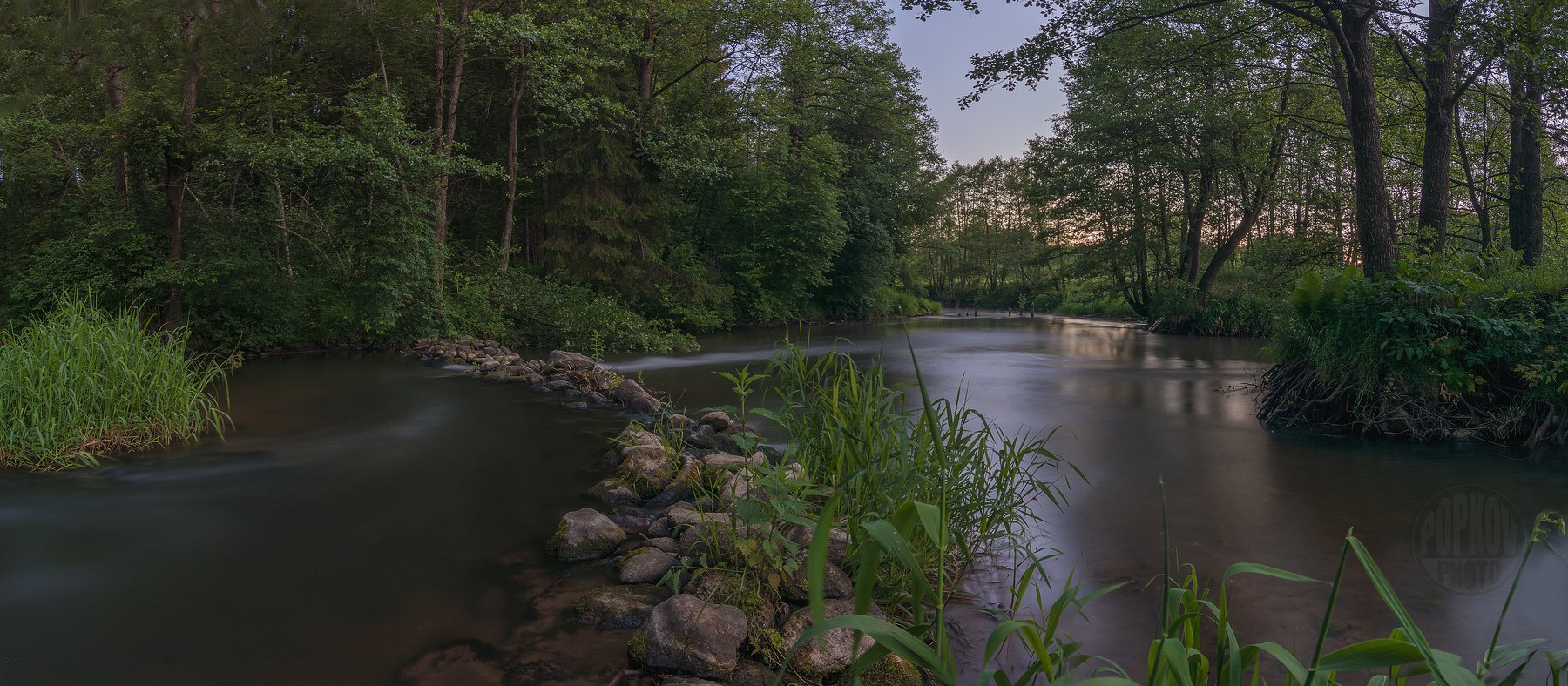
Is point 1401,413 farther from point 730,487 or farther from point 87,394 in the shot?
point 87,394

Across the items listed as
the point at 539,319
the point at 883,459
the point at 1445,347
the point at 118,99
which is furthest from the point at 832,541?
the point at 118,99

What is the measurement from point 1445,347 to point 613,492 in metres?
7.50

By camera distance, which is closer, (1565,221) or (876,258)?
(1565,221)

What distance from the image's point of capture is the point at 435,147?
17.6 meters

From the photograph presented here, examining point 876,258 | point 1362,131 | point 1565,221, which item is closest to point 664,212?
point 876,258

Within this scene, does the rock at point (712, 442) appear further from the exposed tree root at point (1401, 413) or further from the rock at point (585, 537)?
the exposed tree root at point (1401, 413)

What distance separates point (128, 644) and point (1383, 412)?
995cm

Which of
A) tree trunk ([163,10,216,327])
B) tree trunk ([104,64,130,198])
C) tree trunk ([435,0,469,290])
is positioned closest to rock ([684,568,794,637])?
tree trunk ([163,10,216,327])

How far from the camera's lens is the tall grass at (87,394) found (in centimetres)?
600

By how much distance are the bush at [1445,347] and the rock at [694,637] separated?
7365 mm

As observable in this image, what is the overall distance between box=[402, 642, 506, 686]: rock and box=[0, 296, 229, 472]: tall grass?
5135 mm

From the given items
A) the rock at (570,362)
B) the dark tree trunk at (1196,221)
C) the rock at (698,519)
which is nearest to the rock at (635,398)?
the rock at (570,362)

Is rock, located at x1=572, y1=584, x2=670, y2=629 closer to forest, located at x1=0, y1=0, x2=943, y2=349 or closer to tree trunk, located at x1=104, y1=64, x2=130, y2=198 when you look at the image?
forest, located at x1=0, y1=0, x2=943, y2=349

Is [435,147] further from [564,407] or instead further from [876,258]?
[876,258]
